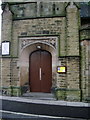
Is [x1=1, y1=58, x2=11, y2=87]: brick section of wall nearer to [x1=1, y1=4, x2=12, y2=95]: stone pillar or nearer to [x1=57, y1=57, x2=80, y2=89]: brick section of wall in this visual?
[x1=1, y1=4, x2=12, y2=95]: stone pillar

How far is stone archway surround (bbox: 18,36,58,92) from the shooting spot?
32.4 feet

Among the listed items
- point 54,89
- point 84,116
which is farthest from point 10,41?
point 84,116

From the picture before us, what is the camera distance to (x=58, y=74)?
31.4ft

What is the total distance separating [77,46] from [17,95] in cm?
475

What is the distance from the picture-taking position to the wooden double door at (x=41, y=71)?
1073 cm

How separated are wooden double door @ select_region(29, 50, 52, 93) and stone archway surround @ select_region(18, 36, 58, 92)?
381 millimetres

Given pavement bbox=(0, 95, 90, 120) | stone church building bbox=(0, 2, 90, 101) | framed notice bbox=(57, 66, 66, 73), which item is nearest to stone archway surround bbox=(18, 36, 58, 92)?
stone church building bbox=(0, 2, 90, 101)

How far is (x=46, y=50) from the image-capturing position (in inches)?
422

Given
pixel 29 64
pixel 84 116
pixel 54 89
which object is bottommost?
pixel 84 116

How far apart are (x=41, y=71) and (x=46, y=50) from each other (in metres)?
1.46

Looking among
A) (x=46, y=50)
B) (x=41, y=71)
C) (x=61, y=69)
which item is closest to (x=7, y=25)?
(x=46, y=50)

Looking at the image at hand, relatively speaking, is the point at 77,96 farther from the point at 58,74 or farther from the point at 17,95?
the point at 17,95

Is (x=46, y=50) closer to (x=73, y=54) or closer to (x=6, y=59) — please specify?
(x=73, y=54)

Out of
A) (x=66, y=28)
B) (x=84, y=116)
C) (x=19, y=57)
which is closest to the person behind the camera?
(x=84, y=116)
